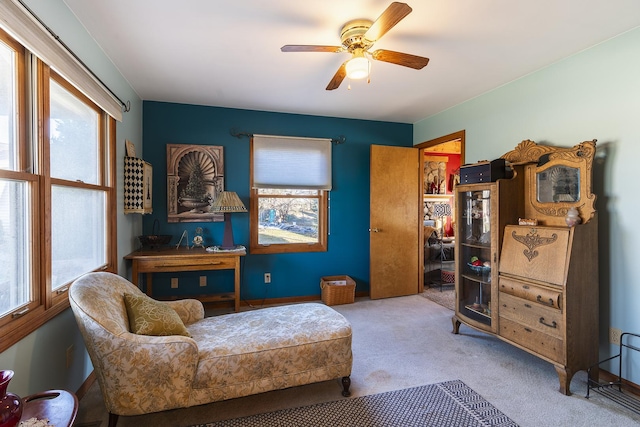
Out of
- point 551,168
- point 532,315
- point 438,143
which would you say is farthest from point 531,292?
A: point 438,143

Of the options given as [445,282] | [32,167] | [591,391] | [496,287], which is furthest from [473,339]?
[32,167]

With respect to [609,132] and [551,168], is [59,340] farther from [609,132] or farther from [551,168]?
[609,132]

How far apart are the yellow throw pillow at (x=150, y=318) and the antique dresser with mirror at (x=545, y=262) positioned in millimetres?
2466

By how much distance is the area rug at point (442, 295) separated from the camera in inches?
161

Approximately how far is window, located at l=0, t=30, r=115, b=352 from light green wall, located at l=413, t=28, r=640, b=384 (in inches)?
142

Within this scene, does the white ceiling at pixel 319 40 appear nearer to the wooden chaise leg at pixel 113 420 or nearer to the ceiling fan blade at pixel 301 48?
the ceiling fan blade at pixel 301 48

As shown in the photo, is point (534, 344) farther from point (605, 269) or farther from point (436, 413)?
point (436, 413)

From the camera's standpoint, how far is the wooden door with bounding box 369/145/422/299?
4281mm

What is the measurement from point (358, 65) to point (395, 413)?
7.31ft

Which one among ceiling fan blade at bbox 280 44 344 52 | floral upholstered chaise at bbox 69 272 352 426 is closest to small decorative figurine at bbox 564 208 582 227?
floral upholstered chaise at bbox 69 272 352 426

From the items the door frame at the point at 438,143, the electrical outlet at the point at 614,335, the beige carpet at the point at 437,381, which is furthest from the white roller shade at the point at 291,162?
the electrical outlet at the point at 614,335

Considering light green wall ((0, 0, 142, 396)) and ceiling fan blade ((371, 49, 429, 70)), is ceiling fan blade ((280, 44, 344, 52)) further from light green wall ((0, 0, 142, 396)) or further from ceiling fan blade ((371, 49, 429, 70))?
light green wall ((0, 0, 142, 396))

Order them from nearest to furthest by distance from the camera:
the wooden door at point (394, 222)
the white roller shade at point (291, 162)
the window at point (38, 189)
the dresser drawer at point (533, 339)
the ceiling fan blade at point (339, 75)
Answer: the window at point (38, 189), the dresser drawer at point (533, 339), the ceiling fan blade at point (339, 75), the white roller shade at point (291, 162), the wooden door at point (394, 222)

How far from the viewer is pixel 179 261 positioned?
3.25m
